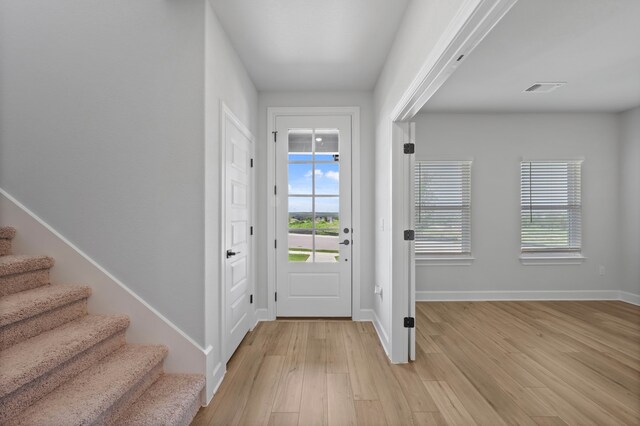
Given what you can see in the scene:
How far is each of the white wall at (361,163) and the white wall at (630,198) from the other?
12.4 ft

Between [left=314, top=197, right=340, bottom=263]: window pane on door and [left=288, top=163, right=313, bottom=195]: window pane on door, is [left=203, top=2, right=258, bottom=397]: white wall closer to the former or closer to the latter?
[left=288, top=163, right=313, bottom=195]: window pane on door

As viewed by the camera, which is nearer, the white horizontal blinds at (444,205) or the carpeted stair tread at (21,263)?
the carpeted stair tread at (21,263)

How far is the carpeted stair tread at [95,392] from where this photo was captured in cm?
133

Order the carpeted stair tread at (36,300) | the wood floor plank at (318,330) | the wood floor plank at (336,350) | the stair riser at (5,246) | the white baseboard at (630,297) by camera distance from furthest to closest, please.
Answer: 1. the white baseboard at (630,297)
2. the wood floor plank at (318,330)
3. the wood floor plank at (336,350)
4. the stair riser at (5,246)
5. the carpeted stair tread at (36,300)

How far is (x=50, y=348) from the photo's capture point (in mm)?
1523

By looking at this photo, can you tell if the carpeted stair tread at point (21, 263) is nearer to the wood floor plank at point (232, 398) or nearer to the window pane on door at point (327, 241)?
the wood floor plank at point (232, 398)

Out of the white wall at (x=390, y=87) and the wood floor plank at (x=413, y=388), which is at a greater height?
the white wall at (x=390, y=87)

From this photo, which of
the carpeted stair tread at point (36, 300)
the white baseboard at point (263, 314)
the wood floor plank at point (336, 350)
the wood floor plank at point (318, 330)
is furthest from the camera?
the white baseboard at point (263, 314)

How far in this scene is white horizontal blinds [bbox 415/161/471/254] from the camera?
14.6ft

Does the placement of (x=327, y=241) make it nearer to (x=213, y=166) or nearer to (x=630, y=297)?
(x=213, y=166)

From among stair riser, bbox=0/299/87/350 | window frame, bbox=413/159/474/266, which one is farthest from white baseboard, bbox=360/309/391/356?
stair riser, bbox=0/299/87/350

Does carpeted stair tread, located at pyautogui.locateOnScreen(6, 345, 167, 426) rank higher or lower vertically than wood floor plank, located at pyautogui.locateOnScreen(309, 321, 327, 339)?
higher

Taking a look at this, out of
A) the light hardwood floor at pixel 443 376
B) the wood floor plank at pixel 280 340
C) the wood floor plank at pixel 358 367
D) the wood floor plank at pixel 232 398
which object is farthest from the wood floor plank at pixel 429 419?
the wood floor plank at pixel 280 340

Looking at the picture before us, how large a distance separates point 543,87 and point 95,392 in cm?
478
